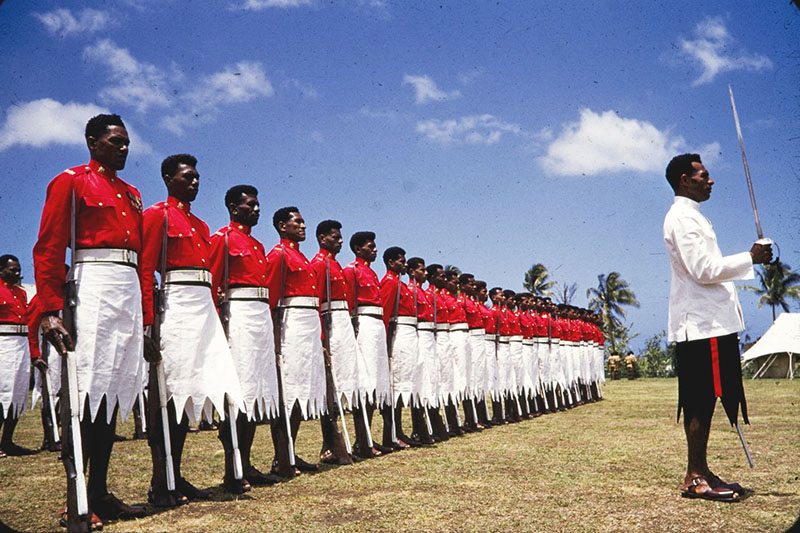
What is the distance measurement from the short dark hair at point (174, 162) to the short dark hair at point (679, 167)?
3.89 m

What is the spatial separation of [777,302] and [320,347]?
5876 centimetres

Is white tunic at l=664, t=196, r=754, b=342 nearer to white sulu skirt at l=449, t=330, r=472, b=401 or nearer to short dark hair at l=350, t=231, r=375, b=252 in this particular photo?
short dark hair at l=350, t=231, r=375, b=252

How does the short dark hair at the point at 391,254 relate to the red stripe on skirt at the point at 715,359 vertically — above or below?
above

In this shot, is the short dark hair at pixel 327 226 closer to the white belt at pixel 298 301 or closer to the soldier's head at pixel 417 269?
the white belt at pixel 298 301

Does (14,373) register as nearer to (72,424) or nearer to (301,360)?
(301,360)

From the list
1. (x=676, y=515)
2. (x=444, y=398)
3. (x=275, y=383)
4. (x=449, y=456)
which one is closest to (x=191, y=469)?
(x=275, y=383)

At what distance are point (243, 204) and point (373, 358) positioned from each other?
2.60 metres

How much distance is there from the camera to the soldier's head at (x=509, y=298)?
1406 cm

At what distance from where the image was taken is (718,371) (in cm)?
498

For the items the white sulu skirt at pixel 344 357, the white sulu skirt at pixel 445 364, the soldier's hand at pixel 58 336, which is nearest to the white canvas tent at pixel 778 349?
the white sulu skirt at pixel 445 364

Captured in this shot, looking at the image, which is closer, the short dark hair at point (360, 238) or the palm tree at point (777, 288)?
the short dark hair at point (360, 238)

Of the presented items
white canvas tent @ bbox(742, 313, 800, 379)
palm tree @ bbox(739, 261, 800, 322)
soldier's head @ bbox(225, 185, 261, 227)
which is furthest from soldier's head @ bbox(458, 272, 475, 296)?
palm tree @ bbox(739, 261, 800, 322)

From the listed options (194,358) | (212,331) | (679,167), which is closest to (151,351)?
(194,358)

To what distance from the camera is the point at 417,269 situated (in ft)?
32.7
